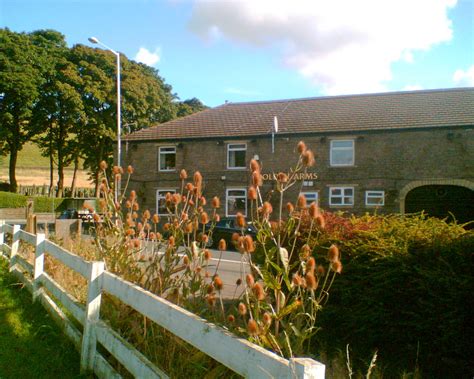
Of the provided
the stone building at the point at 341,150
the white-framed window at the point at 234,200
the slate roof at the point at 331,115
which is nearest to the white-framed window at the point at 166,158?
the stone building at the point at 341,150

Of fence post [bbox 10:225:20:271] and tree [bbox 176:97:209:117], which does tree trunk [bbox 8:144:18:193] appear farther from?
fence post [bbox 10:225:20:271]

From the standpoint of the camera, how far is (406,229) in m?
4.70

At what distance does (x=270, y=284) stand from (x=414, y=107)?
26433 millimetres

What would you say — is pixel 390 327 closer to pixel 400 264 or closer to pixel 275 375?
pixel 400 264

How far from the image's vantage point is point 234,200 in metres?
28.0

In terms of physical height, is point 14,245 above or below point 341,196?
below

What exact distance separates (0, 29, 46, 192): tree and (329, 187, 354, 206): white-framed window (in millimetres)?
24948

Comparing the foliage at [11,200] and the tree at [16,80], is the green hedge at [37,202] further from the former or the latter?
the tree at [16,80]

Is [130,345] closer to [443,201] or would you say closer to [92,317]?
[92,317]

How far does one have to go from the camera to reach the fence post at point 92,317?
13.3 feet

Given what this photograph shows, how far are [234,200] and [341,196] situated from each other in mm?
6177

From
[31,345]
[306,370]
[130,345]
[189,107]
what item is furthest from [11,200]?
[306,370]

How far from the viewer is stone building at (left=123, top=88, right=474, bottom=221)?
79.5 ft

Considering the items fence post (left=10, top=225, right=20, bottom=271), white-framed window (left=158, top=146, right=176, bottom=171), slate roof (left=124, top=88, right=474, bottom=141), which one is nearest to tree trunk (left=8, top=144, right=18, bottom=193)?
slate roof (left=124, top=88, right=474, bottom=141)
